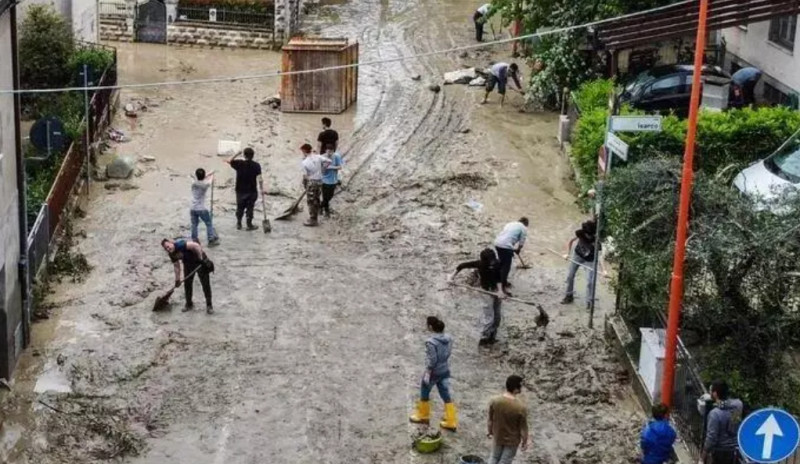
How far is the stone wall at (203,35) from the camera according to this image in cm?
3791

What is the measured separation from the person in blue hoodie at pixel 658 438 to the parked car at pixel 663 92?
14.7 m

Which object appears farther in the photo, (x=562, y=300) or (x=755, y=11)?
(x=755, y=11)

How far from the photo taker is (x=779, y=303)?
48.1 feet

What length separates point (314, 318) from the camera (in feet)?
60.8

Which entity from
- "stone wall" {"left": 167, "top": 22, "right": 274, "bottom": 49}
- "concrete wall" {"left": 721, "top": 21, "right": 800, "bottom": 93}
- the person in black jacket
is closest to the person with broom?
the person in black jacket

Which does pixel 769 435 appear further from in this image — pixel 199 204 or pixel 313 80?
pixel 313 80

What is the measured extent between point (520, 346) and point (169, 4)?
22979mm

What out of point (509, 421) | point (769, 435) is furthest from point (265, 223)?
point (769, 435)

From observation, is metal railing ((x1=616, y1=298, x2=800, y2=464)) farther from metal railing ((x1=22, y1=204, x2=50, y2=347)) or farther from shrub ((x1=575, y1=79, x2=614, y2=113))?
shrub ((x1=575, y1=79, x2=614, y2=113))

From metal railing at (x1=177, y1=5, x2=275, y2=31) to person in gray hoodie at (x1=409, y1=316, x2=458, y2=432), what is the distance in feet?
79.5

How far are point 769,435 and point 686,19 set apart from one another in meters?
16.1

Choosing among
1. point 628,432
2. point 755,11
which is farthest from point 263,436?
point 755,11

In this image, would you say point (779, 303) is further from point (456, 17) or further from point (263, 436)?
point (456, 17)

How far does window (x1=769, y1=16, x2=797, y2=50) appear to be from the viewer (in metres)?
28.1
